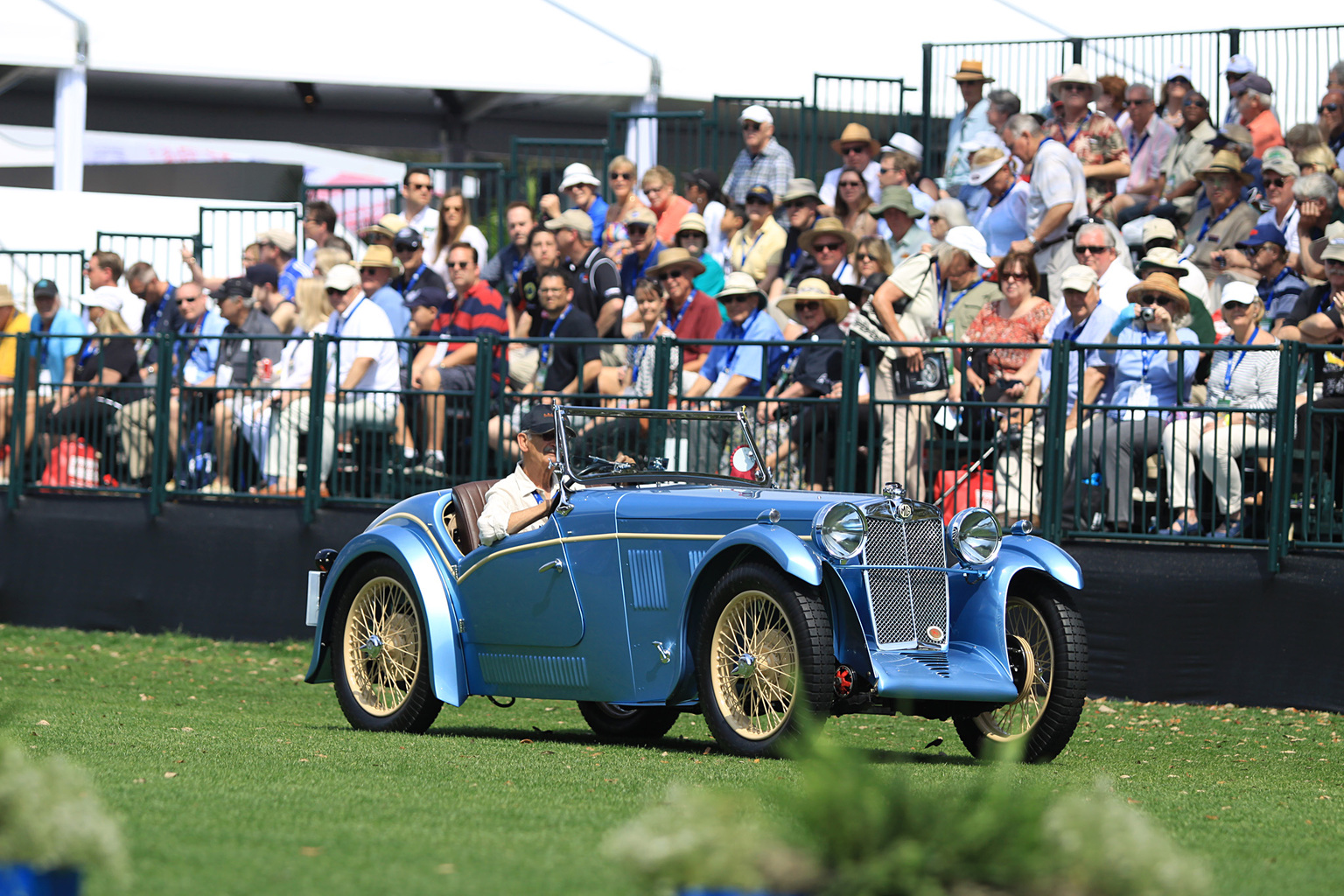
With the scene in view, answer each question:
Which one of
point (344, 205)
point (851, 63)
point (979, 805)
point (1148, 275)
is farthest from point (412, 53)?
point (979, 805)

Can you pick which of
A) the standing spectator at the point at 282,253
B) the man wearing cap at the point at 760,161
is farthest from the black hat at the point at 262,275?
the man wearing cap at the point at 760,161

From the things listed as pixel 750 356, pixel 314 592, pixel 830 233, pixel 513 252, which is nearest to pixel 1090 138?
pixel 830 233

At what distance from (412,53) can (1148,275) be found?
1164 centimetres

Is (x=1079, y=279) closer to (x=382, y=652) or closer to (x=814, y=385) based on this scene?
(x=814, y=385)

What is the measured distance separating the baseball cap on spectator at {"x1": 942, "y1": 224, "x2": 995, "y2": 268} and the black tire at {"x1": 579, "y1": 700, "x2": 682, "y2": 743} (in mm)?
5390

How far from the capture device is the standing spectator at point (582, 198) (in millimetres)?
17703

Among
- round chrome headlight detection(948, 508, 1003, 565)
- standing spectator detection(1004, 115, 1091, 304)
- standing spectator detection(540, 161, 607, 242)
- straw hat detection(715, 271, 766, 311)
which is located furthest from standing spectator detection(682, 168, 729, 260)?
round chrome headlight detection(948, 508, 1003, 565)

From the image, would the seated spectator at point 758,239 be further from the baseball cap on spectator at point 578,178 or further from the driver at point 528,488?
the driver at point 528,488

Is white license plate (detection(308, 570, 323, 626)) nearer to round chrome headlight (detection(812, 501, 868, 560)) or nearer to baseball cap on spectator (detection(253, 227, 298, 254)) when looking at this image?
round chrome headlight (detection(812, 501, 868, 560))

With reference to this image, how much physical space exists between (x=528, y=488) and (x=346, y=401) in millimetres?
5090

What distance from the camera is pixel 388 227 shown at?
18.0 m

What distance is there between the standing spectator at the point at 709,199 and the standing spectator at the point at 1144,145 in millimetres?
3713

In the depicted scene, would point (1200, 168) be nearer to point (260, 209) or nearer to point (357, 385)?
point (357, 385)

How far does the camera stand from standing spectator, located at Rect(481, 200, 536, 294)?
17.1m
